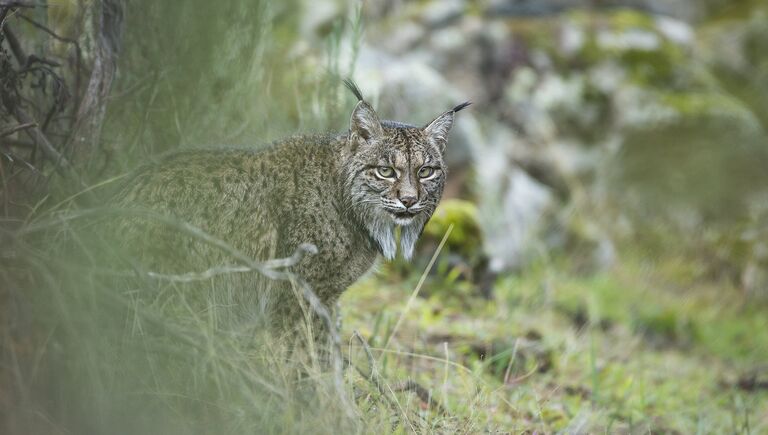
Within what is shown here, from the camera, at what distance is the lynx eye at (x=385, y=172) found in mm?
3930

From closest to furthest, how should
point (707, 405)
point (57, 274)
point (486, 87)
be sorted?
point (57, 274) < point (707, 405) < point (486, 87)

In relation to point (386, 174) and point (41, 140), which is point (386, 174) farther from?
point (41, 140)

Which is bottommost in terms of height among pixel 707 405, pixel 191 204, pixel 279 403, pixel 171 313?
pixel 707 405

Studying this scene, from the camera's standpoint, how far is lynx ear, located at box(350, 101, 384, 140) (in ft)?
12.7

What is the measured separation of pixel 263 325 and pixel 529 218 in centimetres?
595

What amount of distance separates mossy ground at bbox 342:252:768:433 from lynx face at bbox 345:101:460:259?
0.53m

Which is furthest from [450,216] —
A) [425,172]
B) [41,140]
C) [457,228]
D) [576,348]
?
[41,140]

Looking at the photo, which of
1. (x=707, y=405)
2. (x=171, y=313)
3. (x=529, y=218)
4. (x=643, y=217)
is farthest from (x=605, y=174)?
(x=171, y=313)

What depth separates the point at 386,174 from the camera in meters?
3.94

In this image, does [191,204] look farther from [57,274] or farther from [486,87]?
[486,87]

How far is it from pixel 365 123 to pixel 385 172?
0.27m

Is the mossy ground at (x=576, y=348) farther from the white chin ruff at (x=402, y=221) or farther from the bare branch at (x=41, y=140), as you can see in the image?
the bare branch at (x=41, y=140)

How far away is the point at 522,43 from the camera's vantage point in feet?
37.8

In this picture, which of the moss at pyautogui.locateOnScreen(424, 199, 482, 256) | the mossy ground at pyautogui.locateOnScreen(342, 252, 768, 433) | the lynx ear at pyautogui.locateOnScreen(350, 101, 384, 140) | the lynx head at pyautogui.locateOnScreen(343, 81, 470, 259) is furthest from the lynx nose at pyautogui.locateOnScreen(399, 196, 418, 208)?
the moss at pyautogui.locateOnScreen(424, 199, 482, 256)
